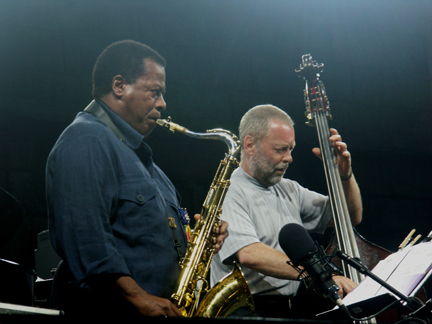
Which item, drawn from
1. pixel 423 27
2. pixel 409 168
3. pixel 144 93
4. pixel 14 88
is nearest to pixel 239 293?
pixel 144 93

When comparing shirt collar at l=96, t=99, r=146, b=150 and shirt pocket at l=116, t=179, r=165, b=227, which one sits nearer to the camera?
shirt pocket at l=116, t=179, r=165, b=227

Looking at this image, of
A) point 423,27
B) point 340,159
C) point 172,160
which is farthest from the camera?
point 423,27

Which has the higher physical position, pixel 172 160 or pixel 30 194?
pixel 172 160

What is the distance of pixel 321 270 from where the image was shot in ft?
4.60

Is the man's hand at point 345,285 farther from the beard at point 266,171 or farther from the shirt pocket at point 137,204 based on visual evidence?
the shirt pocket at point 137,204

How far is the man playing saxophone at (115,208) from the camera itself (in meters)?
1.51

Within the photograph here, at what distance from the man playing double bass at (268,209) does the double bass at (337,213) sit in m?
0.07

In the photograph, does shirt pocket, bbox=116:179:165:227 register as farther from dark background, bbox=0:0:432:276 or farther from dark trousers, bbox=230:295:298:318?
dark background, bbox=0:0:432:276

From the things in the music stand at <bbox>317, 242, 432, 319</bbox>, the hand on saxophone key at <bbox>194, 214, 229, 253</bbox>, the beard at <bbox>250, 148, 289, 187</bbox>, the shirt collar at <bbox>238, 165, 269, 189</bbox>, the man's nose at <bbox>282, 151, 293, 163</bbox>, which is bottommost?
the hand on saxophone key at <bbox>194, 214, 229, 253</bbox>

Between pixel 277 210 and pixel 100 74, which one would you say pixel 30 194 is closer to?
pixel 100 74

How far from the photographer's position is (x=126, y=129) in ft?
6.39

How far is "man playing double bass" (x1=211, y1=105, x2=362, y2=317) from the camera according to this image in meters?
2.34

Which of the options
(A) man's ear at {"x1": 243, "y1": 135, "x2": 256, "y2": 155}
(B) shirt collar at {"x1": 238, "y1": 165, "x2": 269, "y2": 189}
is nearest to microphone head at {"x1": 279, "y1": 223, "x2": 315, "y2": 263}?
(B) shirt collar at {"x1": 238, "y1": 165, "x2": 269, "y2": 189}

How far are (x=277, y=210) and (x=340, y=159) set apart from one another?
0.44m
